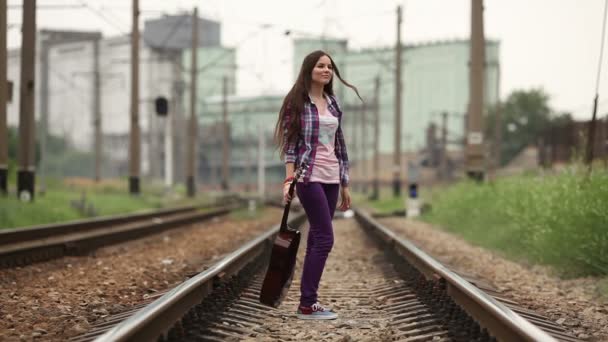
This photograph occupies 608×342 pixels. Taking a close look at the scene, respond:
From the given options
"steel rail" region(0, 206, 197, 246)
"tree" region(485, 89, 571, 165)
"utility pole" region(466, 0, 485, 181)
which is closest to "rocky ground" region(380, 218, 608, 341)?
"steel rail" region(0, 206, 197, 246)

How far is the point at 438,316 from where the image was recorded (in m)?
5.21

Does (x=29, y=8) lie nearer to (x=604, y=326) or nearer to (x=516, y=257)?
(x=516, y=257)

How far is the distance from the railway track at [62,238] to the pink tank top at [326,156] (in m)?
4.37

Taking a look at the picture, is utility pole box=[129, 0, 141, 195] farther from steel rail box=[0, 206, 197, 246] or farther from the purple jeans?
the purple jeans

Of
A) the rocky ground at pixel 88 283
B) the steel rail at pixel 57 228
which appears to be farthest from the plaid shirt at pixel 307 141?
the steel rail at pixel 57 228

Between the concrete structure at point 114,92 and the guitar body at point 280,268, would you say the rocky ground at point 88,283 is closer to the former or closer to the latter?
the guitar body at point 280,268

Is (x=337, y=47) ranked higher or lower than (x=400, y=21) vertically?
higher

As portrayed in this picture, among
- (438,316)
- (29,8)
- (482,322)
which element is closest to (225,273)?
(438,316)

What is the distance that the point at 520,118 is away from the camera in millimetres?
76438

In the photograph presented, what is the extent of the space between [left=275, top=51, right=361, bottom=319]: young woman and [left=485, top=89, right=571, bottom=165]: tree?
225ft

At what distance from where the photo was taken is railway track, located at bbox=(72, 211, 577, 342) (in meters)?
4.30

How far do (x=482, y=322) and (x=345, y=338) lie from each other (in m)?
0.80

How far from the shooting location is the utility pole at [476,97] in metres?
19.2

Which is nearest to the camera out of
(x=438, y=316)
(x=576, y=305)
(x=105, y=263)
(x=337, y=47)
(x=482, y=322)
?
(x=482, y=322)
